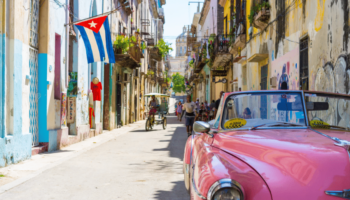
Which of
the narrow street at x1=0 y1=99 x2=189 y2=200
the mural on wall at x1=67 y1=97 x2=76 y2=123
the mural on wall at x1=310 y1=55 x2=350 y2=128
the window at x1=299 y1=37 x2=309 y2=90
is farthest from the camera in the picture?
the mural on wall at x1=67 y1=97 x2=76 y2=123

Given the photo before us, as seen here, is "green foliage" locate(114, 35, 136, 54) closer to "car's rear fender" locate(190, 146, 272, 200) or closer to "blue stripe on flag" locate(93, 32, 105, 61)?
"blue stripe on flag" locate(93, 32, 105, 61)

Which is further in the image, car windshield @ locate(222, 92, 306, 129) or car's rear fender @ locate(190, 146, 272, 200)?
car windshield @ locate(222, 92, 306, 129)

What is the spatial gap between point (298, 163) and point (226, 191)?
21.2 inches

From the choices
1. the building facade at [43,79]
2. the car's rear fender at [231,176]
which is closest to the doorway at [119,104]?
the building facade at [43,79]

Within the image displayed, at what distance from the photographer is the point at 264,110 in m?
3.94

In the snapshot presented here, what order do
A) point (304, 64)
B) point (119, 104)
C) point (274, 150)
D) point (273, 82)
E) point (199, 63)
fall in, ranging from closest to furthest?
point (274, 150)
point (304, 64)
point (273, 82)
point (119, 104)
point (199, 63)

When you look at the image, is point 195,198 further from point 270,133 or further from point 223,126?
point 223,126

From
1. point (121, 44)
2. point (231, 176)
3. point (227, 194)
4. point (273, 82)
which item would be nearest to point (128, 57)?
point (121, 44)

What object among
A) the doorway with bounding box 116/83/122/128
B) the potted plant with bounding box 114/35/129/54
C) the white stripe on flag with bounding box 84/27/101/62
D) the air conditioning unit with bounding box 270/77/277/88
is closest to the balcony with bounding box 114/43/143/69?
the potted plant with bounding box 114/35/129/54

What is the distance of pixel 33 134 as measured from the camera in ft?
33.8

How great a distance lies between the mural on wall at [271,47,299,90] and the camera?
424 inches

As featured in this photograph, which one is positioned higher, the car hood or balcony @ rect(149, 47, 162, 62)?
balcony @ rect(149, 47, 162, 62)

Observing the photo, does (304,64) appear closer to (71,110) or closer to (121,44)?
(71,110)

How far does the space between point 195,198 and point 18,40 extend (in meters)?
7.26
